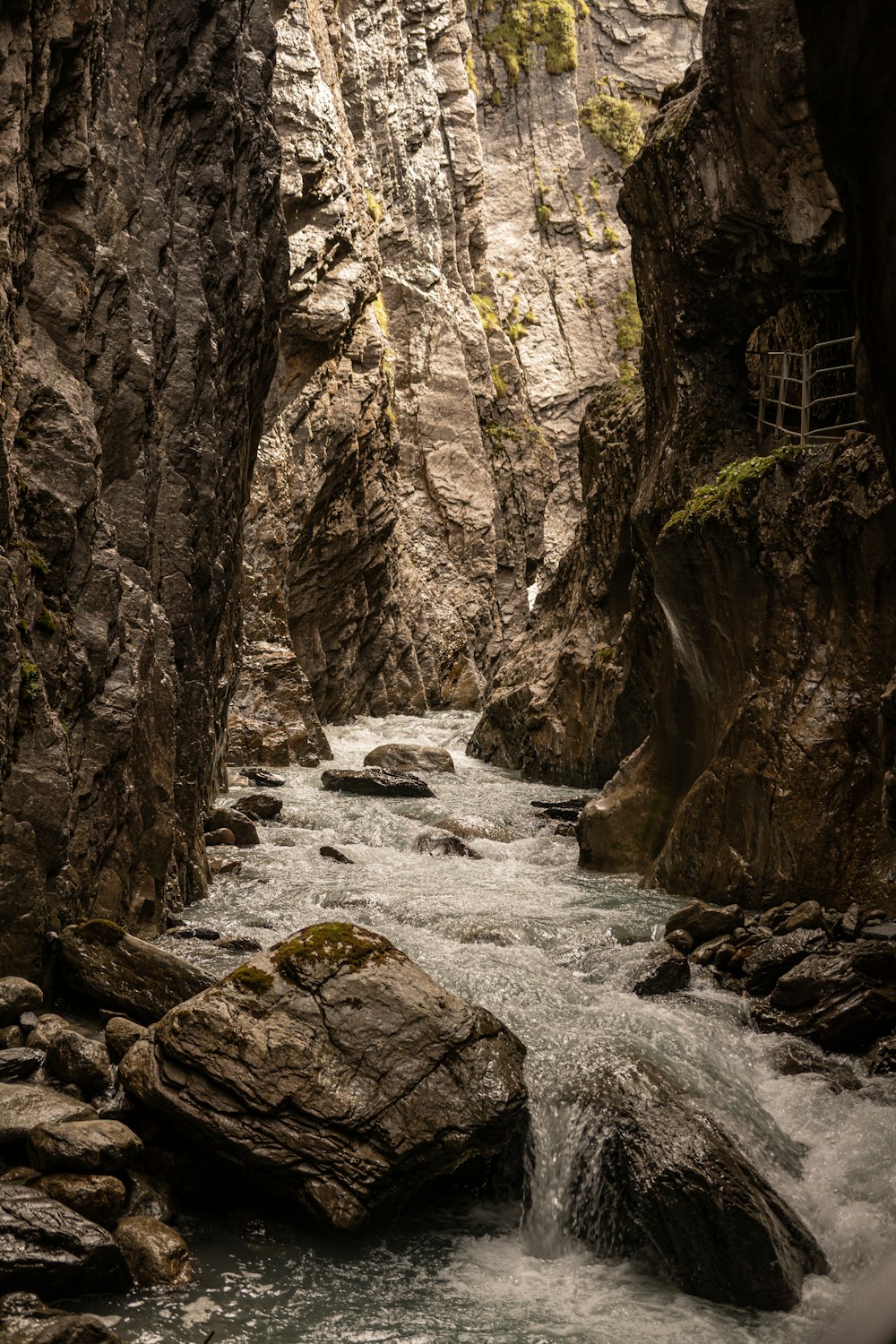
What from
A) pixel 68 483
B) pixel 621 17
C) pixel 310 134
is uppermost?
pixel 621 17

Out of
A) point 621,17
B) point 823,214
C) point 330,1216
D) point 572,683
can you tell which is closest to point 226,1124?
point 330,1216

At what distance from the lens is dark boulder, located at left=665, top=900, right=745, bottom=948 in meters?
12.5

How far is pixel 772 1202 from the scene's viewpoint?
790cm

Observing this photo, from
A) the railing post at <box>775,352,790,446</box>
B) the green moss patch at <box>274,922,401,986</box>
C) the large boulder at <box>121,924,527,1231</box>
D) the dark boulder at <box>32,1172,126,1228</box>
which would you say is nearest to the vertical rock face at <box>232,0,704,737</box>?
the railing post at <box>775,352,790,446</box>

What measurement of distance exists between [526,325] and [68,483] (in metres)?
63.0

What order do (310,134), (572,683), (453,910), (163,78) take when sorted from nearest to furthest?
(453,910) → (163,78) → (572,683) → (310,134)

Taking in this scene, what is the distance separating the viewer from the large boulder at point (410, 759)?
91.1ft

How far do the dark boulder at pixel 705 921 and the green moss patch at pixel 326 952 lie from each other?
465 cm

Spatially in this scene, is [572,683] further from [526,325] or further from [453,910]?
[526,325]

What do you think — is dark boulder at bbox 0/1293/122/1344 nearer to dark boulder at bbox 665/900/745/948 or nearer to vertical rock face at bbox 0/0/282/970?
vertical rock face at bbox 0/0/282/970

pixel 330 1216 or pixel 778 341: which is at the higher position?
pixel 778 341

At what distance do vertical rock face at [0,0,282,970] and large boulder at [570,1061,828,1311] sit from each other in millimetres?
4757

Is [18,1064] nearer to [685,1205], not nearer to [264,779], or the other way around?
[685,1205]

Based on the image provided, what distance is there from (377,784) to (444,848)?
5757 millimetres
